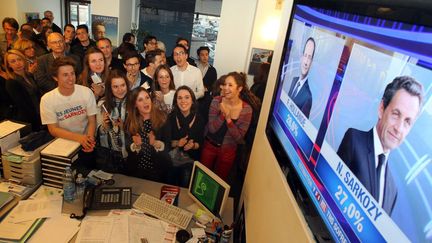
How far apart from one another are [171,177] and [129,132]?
0.60 meters

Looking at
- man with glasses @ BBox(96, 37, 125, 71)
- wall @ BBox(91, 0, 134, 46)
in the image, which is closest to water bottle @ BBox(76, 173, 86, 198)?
man with glasses @ BBox(96, 37, 125, 71)

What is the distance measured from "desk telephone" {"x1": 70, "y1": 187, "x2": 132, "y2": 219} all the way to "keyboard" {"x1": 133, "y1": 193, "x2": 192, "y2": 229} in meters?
0.09

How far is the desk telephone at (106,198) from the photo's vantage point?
208 cm

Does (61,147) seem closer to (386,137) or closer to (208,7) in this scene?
(386,137)

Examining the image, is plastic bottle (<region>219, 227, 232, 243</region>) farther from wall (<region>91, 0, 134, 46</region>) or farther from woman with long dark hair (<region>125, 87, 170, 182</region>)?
wall (<region>91, 0, 134, 46</region>)

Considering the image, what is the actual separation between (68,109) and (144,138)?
2.41 feet

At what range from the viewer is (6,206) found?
1.98m

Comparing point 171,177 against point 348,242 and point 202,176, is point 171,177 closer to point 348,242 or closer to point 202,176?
point 202,176

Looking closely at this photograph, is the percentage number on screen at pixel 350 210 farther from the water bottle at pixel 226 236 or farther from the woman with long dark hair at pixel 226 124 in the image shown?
the woman with long dark hair at pixel 226 124

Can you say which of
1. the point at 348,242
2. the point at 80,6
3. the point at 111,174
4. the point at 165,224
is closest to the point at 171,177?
the point at 111,174

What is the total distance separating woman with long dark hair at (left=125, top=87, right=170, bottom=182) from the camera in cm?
262

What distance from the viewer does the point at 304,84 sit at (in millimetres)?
1200

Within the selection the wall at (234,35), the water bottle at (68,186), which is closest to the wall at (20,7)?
the wall at (234,35)

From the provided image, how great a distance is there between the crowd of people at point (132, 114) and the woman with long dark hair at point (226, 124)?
0.01 meters
